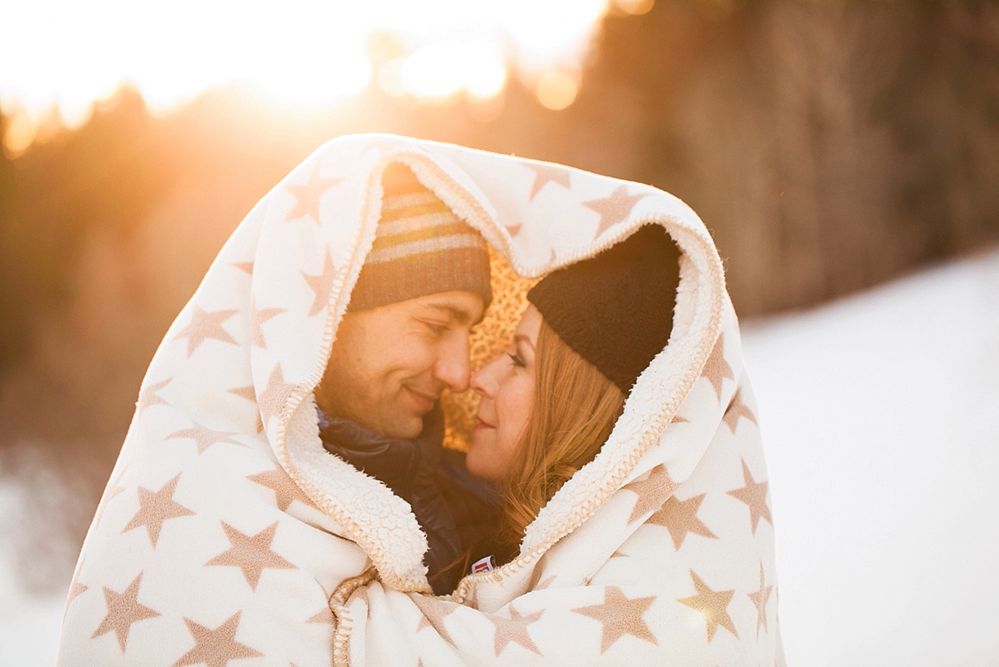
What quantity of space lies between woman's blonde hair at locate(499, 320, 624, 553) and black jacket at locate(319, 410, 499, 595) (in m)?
0.12

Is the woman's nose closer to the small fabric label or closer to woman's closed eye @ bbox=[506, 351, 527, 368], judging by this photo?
woman's closed eye @ bbox=[506, 351, 527, 368]

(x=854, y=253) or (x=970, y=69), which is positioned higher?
(x=970, y=69)

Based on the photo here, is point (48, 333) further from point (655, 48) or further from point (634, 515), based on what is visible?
point (655, 48)

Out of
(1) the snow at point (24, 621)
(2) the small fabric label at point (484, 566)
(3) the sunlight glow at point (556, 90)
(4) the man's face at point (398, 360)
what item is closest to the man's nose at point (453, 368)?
(4) the man's face at point (398, 360)

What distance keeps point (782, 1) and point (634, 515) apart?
827 cm

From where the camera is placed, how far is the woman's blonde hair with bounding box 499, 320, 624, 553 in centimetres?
163

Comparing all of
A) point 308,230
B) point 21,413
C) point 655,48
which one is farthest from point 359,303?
point 655,48

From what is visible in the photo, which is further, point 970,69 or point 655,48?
point 655,48

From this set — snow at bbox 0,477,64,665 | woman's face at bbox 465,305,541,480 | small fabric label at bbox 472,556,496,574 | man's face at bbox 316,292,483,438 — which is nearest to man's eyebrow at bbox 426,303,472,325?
man's face at bbox 316,292,483,438

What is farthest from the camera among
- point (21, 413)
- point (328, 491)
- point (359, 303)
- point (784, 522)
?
point (21, 413)

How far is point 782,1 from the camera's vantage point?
833 cm

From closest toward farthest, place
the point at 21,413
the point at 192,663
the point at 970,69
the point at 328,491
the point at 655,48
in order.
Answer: the point at 192,663 → the point at 328,491 → the point at 21,413 → the point at 970,69 → the point at 655,48

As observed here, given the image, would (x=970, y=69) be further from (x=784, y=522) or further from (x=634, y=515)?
(x=634, y=515)

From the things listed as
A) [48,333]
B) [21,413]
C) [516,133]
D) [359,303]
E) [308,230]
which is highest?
[308,230]
